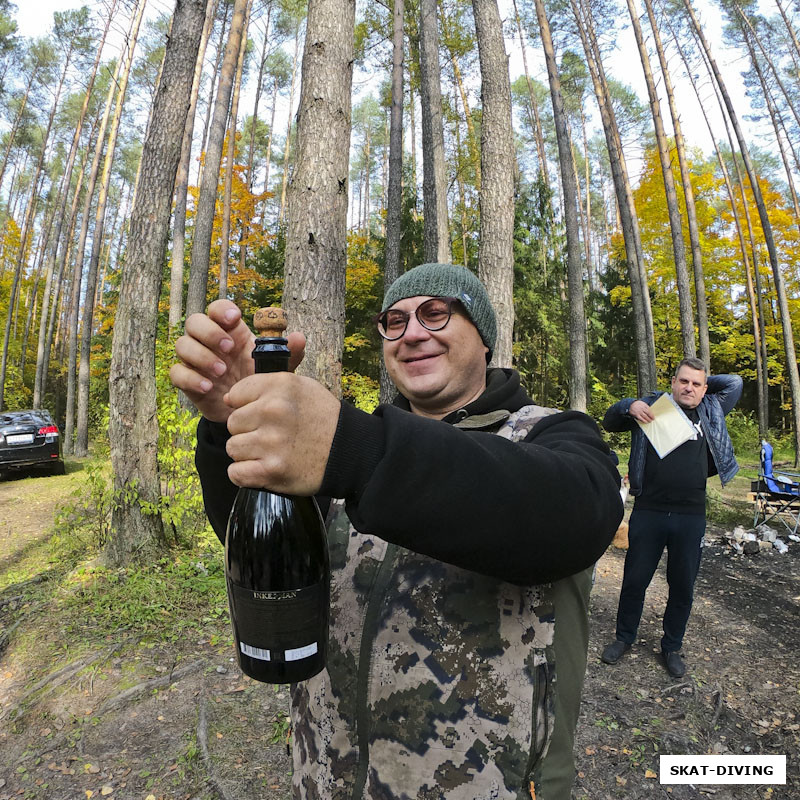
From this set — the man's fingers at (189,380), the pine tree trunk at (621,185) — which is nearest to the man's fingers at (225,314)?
the man's fingers at (189,380)

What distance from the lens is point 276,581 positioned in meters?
1.07

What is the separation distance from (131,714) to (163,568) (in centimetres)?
180

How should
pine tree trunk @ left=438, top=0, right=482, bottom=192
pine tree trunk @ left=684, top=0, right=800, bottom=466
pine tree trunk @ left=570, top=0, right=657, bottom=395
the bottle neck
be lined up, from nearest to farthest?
the bottle neck → pine tree trunk @ left=570, top=0, right=657, bottom=395 → pine tree trunk @ left=684, top=0, right=800, bottom=466 → pine tree trunk @ left=438, top=0, right=482, bottom=192

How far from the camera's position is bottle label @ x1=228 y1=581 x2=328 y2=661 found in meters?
0.92

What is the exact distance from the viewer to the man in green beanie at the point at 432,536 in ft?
2.37

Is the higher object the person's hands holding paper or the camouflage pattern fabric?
the person's hands holding paper

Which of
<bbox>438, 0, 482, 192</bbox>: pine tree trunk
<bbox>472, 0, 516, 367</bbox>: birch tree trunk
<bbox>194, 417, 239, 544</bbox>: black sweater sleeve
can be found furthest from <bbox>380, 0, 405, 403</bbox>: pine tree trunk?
<bbox>194, 417, 239, 544</bbox>: black sweater sleeve

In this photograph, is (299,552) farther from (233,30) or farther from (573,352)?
(233,30)

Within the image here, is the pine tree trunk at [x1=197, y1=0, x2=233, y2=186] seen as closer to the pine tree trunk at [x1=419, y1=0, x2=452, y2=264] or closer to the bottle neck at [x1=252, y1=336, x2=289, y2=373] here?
the pine tree trunk at [x1=419, y1=0, x2=452, y2=264]

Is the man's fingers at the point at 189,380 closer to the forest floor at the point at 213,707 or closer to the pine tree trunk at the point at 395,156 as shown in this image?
the forest floor at the point at 213,707

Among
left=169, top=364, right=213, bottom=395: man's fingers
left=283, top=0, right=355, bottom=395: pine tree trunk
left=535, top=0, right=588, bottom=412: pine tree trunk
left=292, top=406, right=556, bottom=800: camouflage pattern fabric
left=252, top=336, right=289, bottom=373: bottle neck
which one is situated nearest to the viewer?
left=252, top=336, right=289, bottom=373: bottle neck

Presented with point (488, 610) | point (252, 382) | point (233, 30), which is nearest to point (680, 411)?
point (488, 610)

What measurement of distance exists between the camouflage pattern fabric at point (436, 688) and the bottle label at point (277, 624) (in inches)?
12.7

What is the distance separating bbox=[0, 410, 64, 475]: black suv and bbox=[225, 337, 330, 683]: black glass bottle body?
1312cm
